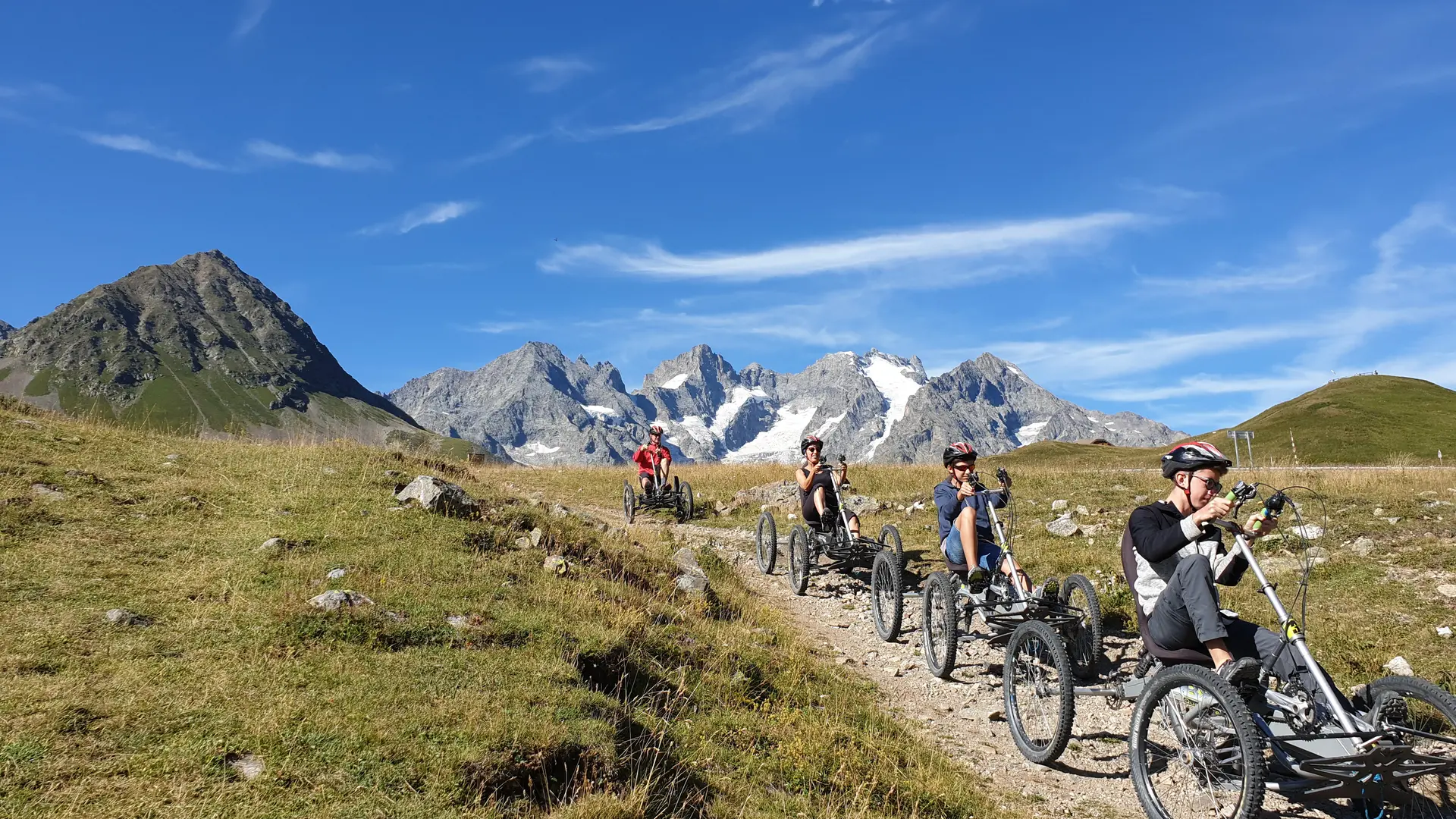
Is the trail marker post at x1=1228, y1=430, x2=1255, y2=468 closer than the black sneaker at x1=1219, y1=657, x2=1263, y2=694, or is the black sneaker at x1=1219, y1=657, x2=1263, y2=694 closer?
the black sneaker at x1=1219, y1=657, x2=1263, y2=694

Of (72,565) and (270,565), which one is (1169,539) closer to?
(270,565)

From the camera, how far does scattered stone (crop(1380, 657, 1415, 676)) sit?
7125 millimetres

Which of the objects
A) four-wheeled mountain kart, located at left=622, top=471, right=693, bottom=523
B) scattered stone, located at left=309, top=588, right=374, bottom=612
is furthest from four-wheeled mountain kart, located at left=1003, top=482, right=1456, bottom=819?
four-wheeled mountain kart, located at left=622, top=471, right=693, bottom=523

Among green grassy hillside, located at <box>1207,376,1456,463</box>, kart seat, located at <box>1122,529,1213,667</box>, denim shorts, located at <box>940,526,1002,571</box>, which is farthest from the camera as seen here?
green grassy hillside, located at <box>1207,376,1456,463</box>

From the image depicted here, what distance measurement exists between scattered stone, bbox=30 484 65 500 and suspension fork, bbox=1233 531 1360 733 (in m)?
11.7

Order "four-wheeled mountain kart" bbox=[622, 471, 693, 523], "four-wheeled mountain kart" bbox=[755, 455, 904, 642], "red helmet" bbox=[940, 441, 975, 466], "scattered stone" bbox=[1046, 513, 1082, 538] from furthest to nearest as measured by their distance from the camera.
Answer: "four-wheeled mountain kart" bbox=[622, 471, 693, 523] < "scattered stone" bbox=[1046, 513, 1082, 538] < "four-wheeled mountain kart" bbox=[755, 455, 904, 642] < "red helmet" bbox=[940, 441, 975, 466]

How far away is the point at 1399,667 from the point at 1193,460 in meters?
3.57

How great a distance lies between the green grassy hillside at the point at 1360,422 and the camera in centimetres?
5247

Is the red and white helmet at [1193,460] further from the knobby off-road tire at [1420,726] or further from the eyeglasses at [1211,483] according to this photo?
the knobby off-road tire at [1420,726]

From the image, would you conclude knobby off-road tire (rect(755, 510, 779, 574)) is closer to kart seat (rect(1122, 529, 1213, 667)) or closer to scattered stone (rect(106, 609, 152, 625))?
kart seat (rect(1122, 529, 1213, 667))

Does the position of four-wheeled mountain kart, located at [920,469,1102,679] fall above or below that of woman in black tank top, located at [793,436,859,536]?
below

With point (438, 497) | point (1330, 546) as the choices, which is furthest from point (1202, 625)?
point (438, 497)

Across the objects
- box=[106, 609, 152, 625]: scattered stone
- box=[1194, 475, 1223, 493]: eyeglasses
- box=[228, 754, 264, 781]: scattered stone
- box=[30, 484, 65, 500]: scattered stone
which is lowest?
box=[228, 754, 264, 781]: scattered stone

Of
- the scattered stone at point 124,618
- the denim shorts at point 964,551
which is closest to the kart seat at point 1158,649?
the denim shorts at point 964,551
